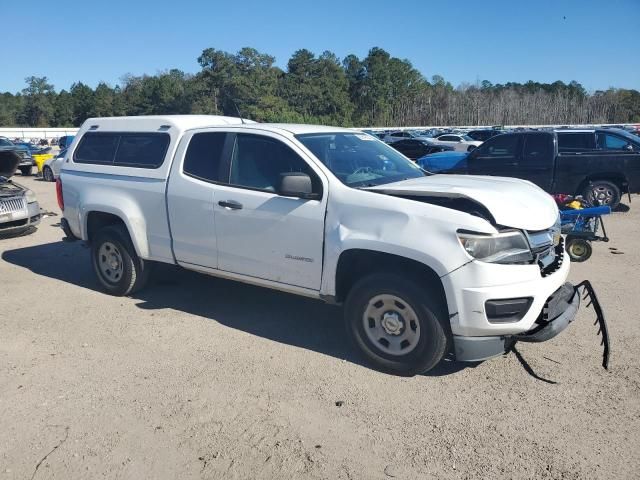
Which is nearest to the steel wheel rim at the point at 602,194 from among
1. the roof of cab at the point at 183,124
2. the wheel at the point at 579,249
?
the wheel at the point at 579,249

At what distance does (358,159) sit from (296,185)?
898 millimetres

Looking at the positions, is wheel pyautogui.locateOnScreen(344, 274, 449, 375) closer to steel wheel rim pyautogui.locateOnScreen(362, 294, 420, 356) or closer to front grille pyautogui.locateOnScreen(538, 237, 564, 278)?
steel wheel rim pyautogui.locateOnScreen(362, 294, 420, 356)

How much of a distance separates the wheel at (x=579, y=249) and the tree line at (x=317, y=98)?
72.4m

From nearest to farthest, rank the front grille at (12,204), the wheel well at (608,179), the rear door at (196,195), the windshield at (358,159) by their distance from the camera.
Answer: the windshield at (358,159)
the rear door at (196,195)
the front grille at (12,204)
the wheel well at (608,179)

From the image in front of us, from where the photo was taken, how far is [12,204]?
9.41m

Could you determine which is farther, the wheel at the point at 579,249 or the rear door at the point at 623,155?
the rear door at the point at 623,155

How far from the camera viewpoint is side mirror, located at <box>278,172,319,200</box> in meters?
4.32

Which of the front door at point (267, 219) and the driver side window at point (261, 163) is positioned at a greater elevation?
the driver side window at point (261, 163)

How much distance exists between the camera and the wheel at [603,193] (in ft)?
37.0

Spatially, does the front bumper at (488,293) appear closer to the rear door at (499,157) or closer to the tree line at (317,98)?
the rear door at (499,157)

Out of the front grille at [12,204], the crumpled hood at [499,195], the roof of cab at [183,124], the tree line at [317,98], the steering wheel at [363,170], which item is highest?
the tree line at [317,98]

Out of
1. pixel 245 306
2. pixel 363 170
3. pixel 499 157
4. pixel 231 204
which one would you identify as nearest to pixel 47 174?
pixel 499 157

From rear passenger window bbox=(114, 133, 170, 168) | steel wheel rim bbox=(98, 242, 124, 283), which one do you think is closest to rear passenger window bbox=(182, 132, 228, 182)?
rear passenger window bbox=(114, 133, 170, 168)

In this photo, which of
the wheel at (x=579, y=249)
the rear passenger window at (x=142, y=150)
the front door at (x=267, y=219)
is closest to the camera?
the front door at (x=267, y=219)
